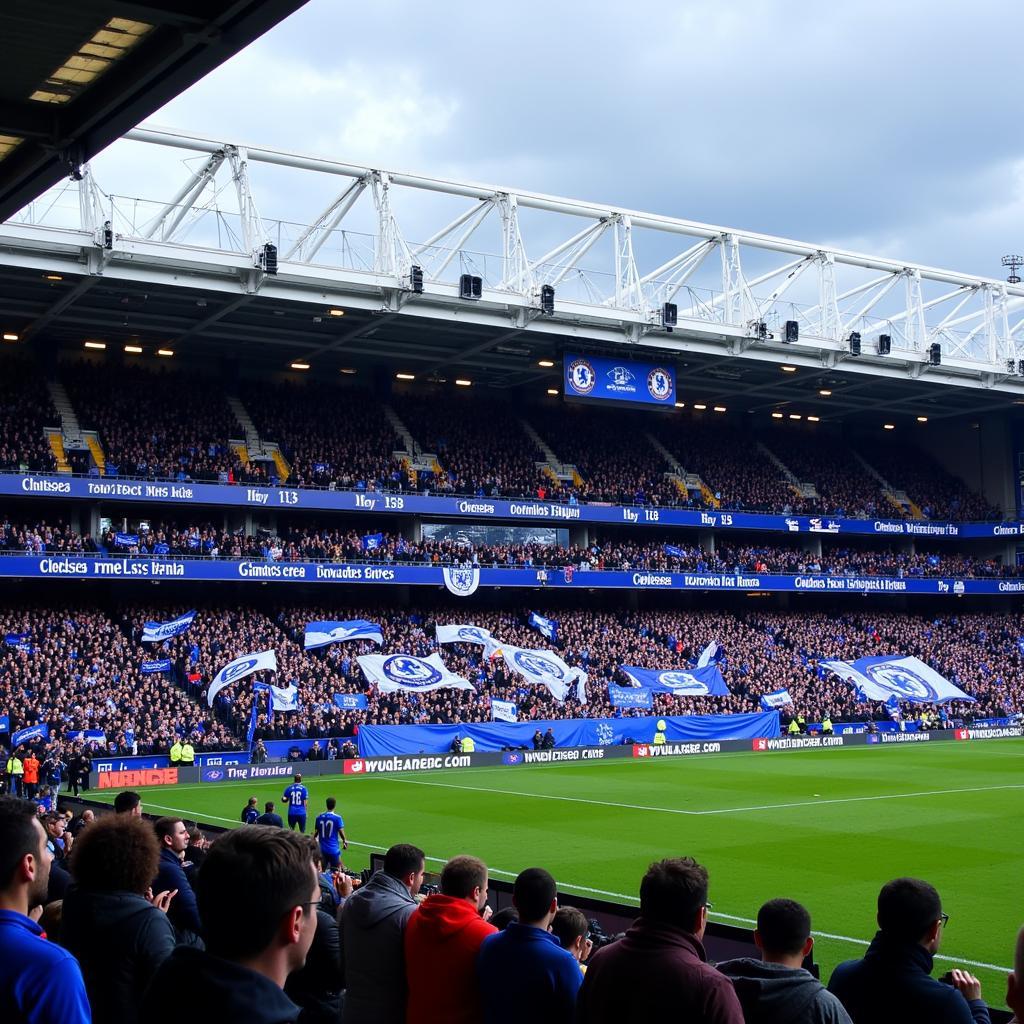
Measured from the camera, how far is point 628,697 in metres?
48.9

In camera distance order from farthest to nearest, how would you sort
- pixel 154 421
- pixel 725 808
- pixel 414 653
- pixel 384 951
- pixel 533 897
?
1. pixel 154 421
2. pixel 414 653
3. pixel 725 808
4. pixel 384 951
5. pixel 533 897

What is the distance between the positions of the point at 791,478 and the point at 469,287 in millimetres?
28564

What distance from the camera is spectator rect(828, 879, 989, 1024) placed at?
4789mm

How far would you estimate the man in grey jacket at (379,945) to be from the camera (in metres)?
5.99

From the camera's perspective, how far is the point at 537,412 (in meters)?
63.2

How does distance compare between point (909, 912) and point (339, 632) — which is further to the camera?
point (339, 632)

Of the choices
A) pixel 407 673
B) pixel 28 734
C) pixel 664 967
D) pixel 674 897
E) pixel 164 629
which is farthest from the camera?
pixel 407 673

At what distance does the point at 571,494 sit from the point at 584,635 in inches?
299

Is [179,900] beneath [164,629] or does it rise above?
beneath

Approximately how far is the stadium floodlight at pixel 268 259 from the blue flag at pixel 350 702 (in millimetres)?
14781

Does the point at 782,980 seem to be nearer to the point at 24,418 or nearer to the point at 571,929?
the point at 571,929

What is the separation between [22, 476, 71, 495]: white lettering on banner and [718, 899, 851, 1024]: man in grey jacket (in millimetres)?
42235

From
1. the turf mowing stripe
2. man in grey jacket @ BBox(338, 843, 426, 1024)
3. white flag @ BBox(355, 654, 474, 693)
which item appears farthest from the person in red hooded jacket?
white flag @ BBox(355, 654, 474, 693)

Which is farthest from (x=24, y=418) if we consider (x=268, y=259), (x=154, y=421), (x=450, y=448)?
(x=450, y=448)
